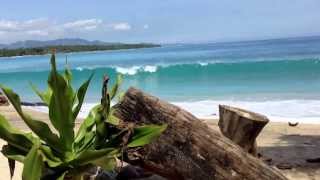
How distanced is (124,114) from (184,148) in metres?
0.66

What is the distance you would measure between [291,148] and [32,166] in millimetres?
5671

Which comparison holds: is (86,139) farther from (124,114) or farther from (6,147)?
(124,114)

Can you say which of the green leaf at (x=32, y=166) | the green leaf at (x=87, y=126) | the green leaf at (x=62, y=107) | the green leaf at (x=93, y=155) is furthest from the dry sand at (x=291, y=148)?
the green leaf at (x=32, y=166)

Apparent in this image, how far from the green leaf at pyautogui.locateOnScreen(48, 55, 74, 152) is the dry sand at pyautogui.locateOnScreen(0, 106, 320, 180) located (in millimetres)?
2511

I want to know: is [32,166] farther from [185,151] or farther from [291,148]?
[291,148]

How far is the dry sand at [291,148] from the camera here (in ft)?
21.2

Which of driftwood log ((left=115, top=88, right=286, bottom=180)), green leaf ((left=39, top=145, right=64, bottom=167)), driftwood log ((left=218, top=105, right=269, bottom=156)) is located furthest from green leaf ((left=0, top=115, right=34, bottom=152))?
driftwood log ((left=218, top=105, right=269, bottom=156))

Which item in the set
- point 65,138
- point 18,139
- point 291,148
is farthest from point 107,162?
point 291,148

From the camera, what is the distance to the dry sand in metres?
6.47

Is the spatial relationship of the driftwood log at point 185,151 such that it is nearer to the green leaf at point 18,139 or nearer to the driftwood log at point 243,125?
the driftwood log at point 243,125

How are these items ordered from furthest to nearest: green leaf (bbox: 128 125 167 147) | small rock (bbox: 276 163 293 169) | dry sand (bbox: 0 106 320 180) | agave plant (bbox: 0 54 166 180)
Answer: small rock (bbox: 276 163 293 169) → dry sand (bbox: 0 106 320 180) → green leaf (bbox: 128 125 167 147) → agave plant (bbox: 0 54 166 180)

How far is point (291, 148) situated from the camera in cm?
839

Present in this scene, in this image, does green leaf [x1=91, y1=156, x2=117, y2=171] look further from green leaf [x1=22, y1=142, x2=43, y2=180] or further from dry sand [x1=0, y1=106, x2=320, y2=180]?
dry sand [x1=0, y1=106, x2=320, y2=180]

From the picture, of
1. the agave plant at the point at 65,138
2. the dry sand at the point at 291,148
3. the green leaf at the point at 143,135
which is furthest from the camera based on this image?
the dry sand at the point at 291,148
